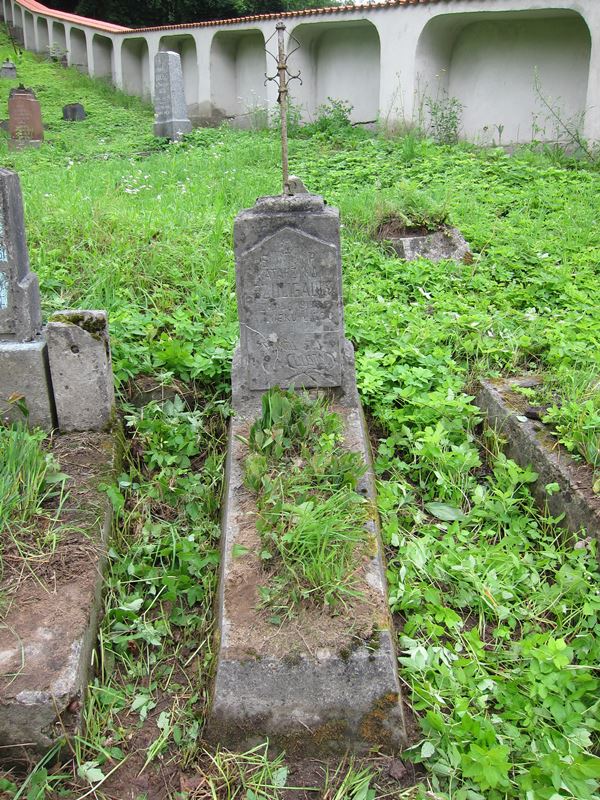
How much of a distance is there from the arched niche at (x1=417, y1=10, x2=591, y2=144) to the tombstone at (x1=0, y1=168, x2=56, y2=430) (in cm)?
838

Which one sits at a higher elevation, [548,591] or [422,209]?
[422,209]

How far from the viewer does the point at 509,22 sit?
10.8m

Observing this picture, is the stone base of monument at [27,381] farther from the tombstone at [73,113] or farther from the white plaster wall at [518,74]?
the tombstone at [73,113]

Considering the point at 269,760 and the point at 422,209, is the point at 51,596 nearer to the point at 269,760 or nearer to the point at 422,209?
Result: the point at 269,760

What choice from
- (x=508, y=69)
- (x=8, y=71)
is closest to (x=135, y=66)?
(x=8, y=71)

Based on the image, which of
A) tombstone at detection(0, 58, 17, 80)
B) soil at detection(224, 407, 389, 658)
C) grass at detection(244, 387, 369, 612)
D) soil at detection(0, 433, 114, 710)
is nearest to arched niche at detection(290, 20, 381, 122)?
tombstone at detection(0, 58, 17, 80)

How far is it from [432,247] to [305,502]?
3584 millimetres

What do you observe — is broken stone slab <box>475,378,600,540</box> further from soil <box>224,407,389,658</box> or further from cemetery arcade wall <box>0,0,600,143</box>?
cemetery arcade wall <box>0,0,600,143</box>

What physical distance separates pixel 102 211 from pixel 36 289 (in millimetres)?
2153

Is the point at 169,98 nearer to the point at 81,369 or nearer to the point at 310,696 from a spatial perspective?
the point at 81,369

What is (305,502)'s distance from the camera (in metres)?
2.74

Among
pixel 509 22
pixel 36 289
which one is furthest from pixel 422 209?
pixel 509 22

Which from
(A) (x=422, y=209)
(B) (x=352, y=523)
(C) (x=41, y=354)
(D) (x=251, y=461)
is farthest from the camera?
(A) (x=422, y=209)

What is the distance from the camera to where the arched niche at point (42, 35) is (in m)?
22.1
